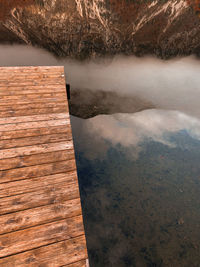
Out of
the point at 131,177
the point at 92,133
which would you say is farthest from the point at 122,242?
the point at 92,133

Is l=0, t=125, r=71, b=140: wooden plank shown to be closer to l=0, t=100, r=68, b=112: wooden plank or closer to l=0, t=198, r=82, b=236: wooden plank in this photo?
l=0, t=100, r=68, b=112: wooden plank

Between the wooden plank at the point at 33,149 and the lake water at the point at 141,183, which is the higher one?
the wooden plank at the point at 33,149

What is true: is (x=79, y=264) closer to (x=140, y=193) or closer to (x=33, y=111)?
(x=33, y=111)

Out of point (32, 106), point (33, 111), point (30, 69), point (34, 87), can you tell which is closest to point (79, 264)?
point (33, 111)

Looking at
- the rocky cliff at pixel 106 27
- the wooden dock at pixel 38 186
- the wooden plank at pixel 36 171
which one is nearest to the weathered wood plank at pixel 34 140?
the wooden dock at pixel 38 186

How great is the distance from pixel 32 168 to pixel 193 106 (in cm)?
1674

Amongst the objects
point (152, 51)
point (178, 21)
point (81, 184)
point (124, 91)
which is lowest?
point (124, 91)

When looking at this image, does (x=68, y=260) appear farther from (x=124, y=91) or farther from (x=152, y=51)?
(x=124, y=91)

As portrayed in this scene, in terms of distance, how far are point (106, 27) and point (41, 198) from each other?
46.8ft

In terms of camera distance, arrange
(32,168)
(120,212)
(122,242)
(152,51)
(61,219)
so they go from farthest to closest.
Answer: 1. (152,51)
2. (120,212)
3. (122,242)
4. (32,168)
5. (61,219)

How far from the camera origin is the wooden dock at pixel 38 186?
192 centimetres

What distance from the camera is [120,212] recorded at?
5.94 m

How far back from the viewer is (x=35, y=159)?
108 inches

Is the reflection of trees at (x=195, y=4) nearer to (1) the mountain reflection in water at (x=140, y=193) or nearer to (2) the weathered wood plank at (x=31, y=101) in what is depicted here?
(1) the mountain reflection in water at (x=140, y=193)
